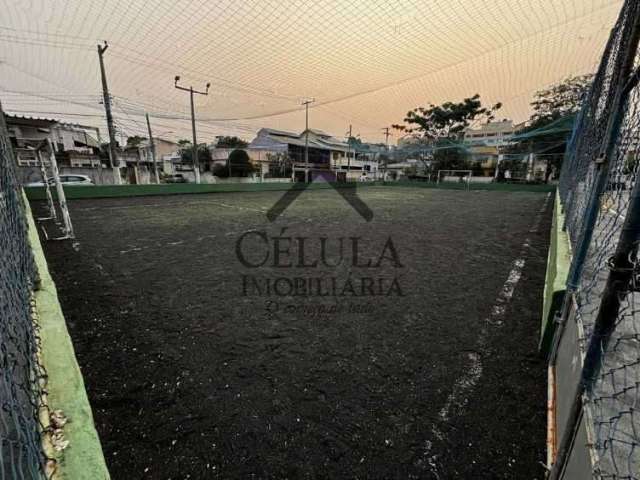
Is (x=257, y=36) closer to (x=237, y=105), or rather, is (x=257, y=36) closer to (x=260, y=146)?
(x=237, y=105)

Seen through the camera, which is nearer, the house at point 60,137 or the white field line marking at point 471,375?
the white field line marking at point 471,375

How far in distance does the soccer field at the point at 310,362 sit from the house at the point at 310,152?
22.4m

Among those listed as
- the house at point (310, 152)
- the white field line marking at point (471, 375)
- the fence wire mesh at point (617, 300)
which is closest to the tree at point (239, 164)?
the house at point (310, 152)

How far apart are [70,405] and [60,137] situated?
91.2ft

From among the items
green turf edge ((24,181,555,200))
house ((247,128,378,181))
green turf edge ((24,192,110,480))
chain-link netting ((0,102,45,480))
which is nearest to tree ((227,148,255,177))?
house ((247,128,378,181))

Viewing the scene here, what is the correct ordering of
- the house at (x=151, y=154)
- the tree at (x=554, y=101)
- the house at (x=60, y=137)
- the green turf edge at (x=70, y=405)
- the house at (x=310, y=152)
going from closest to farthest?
the green turf edge at (x=70, y=405) → the house at (x=60, y=137) → the tree at (x=554, y=101) → the house at (x=151, y=154) → the house at (x=310, y=152)

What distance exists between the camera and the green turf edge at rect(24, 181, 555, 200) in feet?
35.7

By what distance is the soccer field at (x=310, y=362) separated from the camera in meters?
1.21

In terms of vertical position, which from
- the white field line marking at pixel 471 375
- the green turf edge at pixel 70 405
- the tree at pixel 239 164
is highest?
the tree at pixel 239 164

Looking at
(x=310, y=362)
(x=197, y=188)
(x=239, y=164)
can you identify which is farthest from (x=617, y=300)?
(x=239, y=164)

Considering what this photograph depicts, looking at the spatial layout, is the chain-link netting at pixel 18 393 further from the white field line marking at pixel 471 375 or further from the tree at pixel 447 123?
Answer: the tree at pixel 447 123

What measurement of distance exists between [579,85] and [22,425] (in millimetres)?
30110

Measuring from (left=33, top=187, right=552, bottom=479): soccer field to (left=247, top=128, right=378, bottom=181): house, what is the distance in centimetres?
2242

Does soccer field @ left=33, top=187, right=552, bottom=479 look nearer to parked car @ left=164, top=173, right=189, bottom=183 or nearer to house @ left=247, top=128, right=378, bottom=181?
parked car @ left=164, top=173, right=189, bottom=183
